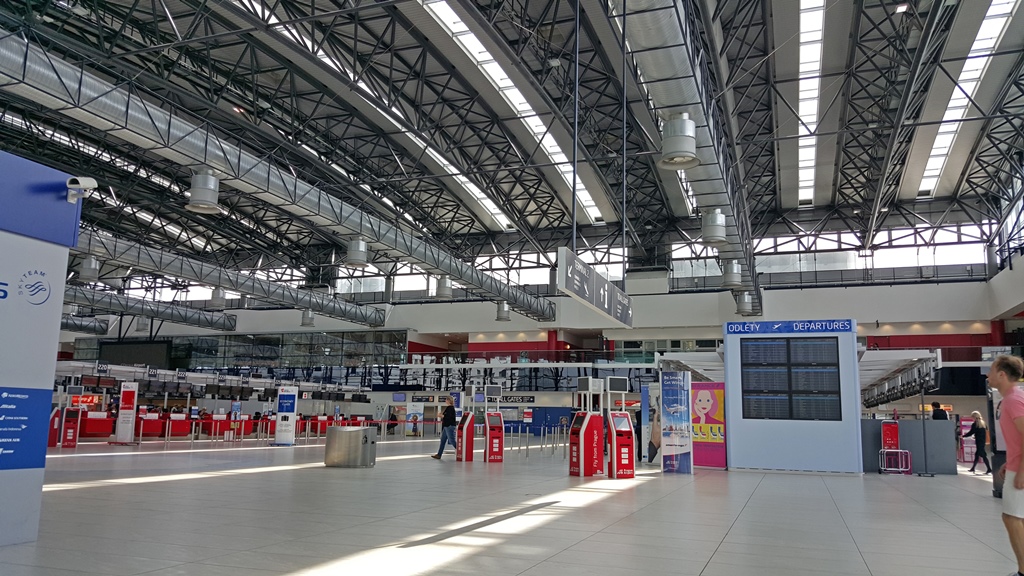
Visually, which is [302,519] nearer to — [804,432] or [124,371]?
[804,432]

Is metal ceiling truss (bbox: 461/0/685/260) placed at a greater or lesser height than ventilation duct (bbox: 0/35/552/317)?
greater

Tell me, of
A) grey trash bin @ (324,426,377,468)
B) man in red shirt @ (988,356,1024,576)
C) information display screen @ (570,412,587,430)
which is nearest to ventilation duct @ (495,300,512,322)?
information display screen @ (570,412,587,430)

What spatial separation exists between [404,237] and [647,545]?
2017cm

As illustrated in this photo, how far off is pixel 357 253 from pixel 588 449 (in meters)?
11.8

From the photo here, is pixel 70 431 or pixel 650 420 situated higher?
pixel 650 420

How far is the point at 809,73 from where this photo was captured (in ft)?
70.5

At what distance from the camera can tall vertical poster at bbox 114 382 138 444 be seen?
23609 millimetres

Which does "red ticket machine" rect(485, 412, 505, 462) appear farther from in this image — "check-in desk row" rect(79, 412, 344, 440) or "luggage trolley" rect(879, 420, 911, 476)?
"check-in desk row" rect(79, 412, 344, 440)

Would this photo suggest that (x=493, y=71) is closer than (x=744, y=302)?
Yes

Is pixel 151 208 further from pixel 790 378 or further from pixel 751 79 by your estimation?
pixel 790 378

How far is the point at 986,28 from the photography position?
1917 cm

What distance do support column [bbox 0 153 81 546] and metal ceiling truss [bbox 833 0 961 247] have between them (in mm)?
16251

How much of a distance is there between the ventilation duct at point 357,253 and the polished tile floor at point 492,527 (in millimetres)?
10685

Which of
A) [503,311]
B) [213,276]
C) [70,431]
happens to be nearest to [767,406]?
[70,431]
